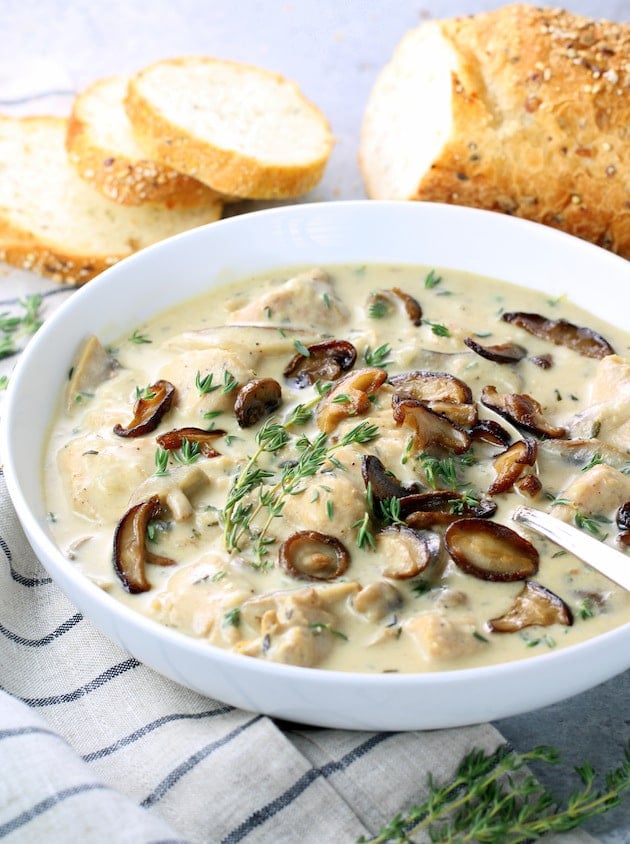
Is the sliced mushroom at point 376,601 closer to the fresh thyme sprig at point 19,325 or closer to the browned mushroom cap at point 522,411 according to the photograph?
the browned mushroom cap at point 522,411

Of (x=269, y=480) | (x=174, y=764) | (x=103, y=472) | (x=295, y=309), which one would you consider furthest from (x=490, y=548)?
(x=295, y=309)

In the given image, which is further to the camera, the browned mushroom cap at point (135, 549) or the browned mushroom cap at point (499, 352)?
the browned mushroom cap at point (499, 352)

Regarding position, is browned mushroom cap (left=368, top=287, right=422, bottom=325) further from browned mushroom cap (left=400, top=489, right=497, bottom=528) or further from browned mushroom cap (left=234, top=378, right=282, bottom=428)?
browned mushroom cap (left=400, top=489, right=497, bottom=528)

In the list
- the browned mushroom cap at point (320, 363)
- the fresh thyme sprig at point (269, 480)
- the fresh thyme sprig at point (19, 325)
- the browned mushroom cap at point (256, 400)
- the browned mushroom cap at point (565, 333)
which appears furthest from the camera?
the fresh thyme sprig at point (19, 325)

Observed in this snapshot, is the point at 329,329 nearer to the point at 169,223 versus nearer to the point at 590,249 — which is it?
the point at 590,249

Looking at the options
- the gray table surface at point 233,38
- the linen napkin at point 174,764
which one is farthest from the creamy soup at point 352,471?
the gray table surface at point 233,38

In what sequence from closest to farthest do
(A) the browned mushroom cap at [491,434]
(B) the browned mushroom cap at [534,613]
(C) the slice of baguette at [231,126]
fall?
1. (B) the browned mushroom cap at [534,613]
2. (A) the browned mushroom cap at [491,434]
3. (C) the slice of baguette at [231,126]

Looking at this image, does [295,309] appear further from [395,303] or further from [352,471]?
[352,471]

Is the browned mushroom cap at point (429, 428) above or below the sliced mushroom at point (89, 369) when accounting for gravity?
above
